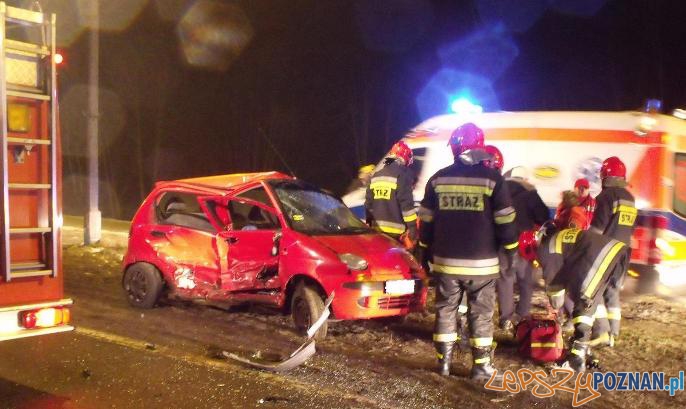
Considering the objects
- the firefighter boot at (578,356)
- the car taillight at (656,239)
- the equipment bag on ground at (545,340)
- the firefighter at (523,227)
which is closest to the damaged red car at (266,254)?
the firefighter at (523,227)

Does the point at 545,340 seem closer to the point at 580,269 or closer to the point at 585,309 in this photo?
the point at 585,309

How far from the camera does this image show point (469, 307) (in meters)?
6.01

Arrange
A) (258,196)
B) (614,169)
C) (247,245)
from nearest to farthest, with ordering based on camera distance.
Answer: (614,169) < (247,245) < (258,196)

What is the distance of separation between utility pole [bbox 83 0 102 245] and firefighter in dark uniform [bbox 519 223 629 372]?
10677 mm

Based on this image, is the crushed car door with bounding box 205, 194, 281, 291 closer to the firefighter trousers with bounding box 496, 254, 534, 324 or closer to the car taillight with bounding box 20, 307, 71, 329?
the firefighter trousers with bounding box 496, 254, 534, 324

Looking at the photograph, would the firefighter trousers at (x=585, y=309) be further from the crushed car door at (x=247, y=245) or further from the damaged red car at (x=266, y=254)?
the crushed car door at (x=247, y=245)

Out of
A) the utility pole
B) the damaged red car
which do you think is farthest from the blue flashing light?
the utility pole

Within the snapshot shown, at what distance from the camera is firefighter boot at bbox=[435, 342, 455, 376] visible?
6.05 meters

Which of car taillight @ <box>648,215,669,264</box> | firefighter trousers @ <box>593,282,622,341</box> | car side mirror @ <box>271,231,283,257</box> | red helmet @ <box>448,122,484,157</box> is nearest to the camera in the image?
red helmet @ <box>448,122,484,157</box>

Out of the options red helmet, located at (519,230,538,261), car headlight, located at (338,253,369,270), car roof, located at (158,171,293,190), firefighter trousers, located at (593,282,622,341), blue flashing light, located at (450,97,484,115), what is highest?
blue flashing light, located at (450,97,484,115)

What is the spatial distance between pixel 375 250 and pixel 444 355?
163 centimetres

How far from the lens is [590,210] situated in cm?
800

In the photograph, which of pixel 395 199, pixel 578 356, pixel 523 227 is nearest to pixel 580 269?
pixel 578 356

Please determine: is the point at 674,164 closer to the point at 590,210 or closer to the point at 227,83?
the point at 590,210
